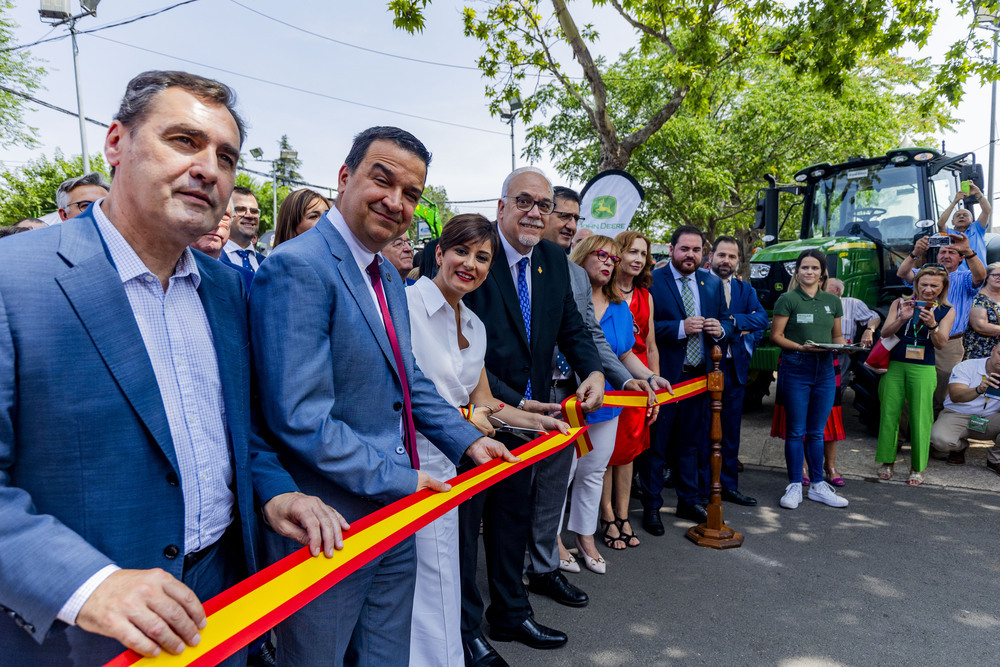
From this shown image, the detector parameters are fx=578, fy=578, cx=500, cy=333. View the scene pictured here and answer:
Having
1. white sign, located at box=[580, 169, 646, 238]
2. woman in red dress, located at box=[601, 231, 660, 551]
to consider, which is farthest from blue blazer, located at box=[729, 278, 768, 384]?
white sign, located at box=[580, 169, 646, 238]

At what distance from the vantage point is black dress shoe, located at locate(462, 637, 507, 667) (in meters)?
2.90

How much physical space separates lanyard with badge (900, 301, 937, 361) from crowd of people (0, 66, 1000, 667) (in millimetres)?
3832

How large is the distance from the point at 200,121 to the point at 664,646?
325 cm

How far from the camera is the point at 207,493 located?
1.39 metres

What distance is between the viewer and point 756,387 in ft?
26.4

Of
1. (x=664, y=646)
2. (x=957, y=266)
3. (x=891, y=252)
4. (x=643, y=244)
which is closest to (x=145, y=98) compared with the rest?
(x=664, y=646)

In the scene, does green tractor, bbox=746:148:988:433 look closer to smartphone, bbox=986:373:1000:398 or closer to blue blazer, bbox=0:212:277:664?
smartphone, bbox=986:373:1000:398

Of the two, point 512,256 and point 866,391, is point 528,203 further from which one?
point 866,391

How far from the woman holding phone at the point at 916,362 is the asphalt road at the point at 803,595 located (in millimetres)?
696

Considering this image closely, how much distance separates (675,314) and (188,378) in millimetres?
4263

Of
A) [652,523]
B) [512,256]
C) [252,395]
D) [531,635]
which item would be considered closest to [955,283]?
[652,523]

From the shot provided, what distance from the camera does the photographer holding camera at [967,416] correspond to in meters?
5.90

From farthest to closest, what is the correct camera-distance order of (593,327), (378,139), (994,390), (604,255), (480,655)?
(994,390)
(604,255)
(593,327)
(480,655)
(378,139)

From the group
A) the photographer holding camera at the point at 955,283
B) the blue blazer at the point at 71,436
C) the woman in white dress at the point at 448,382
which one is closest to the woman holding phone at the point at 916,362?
the photographer holding camera at the point at 955,283
